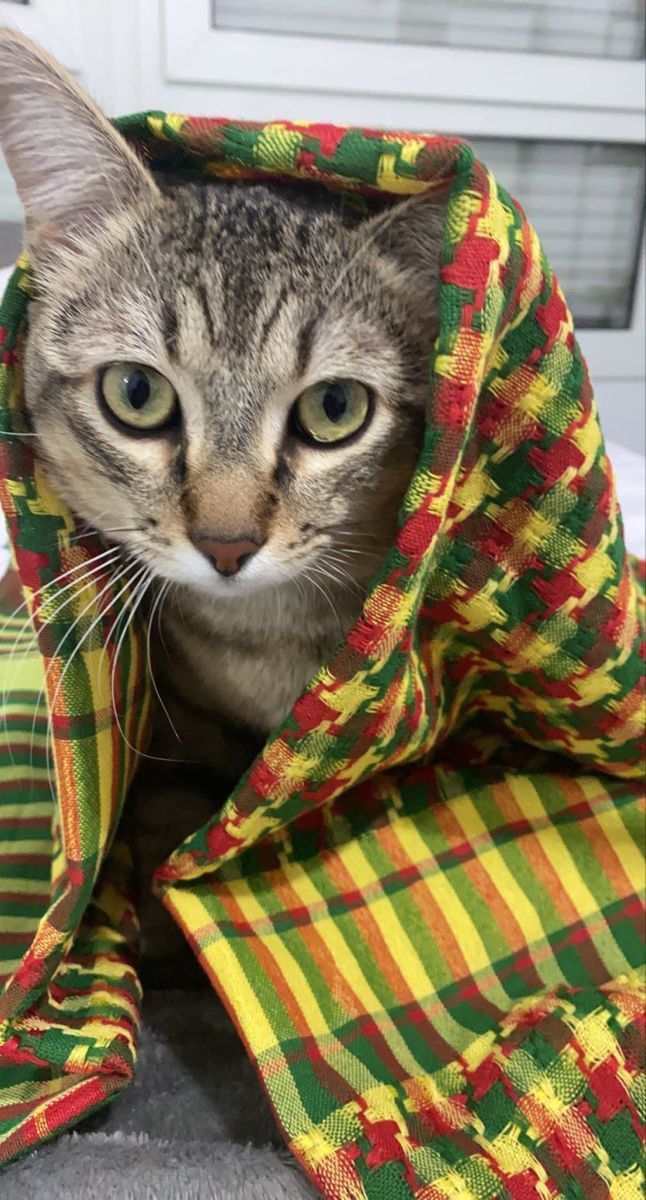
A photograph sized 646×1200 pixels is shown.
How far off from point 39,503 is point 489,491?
28 centimetres

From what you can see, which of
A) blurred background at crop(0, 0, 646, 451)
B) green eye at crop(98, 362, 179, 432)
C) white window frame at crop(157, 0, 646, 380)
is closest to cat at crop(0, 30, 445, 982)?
green eye at crop(98, 362, 179, 432)

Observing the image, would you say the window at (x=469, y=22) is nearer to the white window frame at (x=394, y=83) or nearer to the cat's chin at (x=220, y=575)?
the white window frame at (x=394, y=83)

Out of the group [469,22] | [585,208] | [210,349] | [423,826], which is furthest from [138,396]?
[585,208]

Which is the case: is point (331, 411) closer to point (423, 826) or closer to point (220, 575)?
point (220, 575)

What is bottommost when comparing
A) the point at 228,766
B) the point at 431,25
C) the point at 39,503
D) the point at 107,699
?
the point at 228,766

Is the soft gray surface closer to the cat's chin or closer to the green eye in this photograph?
the cat's chin

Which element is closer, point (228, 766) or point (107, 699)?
point (107, 699)

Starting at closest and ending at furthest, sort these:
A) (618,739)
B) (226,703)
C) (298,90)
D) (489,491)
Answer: (489,491) < (618,739) < (226,703) < (298,90)

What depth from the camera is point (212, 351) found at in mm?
540

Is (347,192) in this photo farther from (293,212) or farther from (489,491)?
(489,491)

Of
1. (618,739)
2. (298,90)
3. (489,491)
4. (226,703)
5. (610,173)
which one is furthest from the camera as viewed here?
(610,173)

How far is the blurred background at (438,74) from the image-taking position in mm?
1638

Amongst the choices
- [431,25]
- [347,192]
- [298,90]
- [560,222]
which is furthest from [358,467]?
[560,222]

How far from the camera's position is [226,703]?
74 cm
